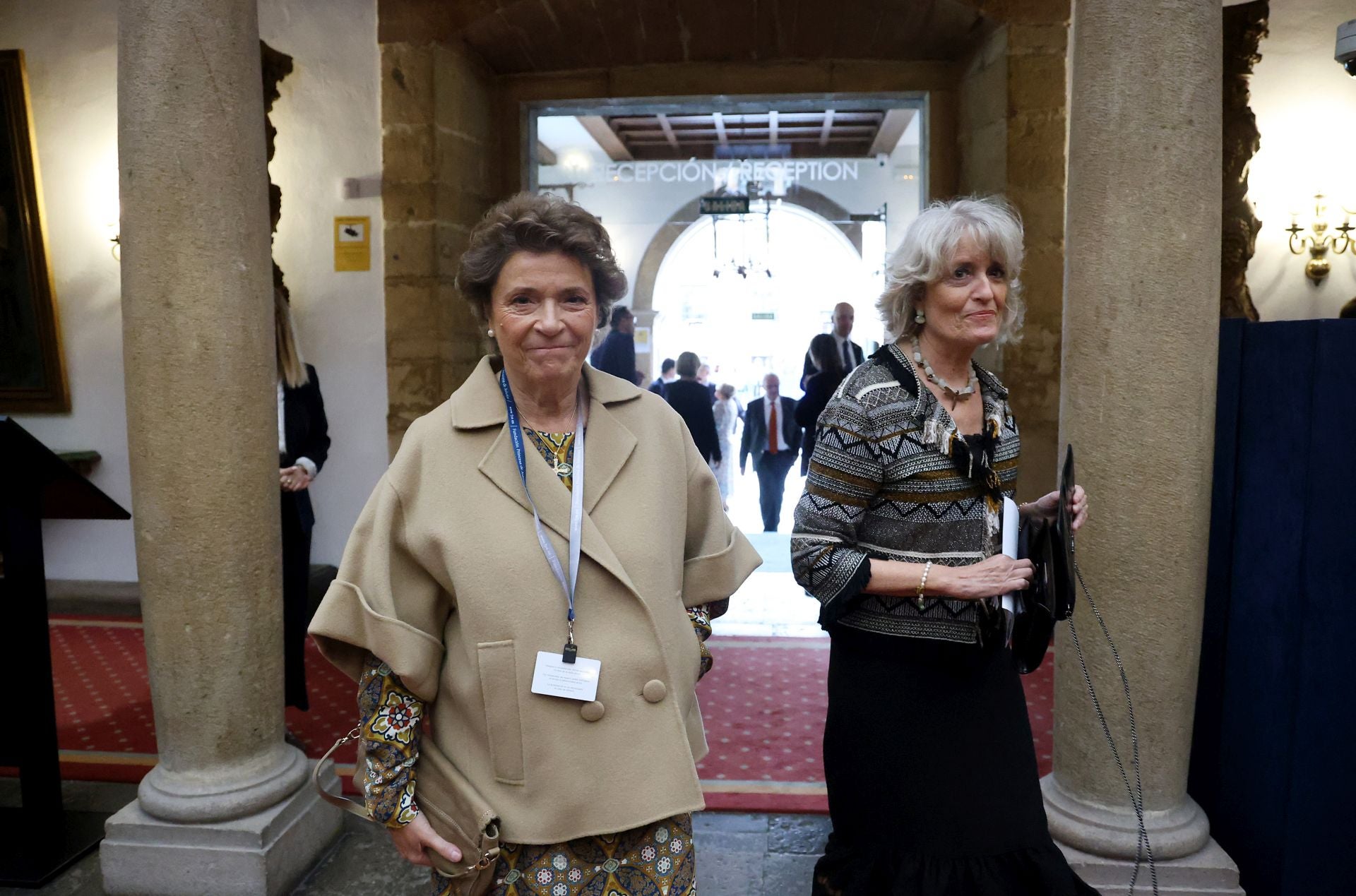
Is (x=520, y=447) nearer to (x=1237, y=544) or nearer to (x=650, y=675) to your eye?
(x=650, y=675)

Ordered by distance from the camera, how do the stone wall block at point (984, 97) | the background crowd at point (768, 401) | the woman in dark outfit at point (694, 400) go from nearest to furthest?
the stone wall block at point (984, 97)
the background crowd at point (768, 401)
the woman in dark outfit at point (694, 400)

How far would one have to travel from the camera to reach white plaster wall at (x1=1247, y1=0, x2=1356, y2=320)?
4.63 meters

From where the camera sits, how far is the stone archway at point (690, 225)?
36.6ft

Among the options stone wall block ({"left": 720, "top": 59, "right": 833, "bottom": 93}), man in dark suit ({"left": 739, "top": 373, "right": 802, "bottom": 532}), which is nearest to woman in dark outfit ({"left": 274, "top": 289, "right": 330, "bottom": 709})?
stone wall block ({"left": 720, "top": 59, "right": 833, "bottom": 93})

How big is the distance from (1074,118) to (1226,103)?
2.66 metres

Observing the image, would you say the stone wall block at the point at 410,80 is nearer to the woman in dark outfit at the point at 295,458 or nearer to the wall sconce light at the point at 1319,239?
the woman in dark outfit at the point at 295,458

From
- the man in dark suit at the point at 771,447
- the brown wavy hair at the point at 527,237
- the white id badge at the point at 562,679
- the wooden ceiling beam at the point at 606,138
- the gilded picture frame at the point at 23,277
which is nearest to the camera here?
the white id badge at the point at 562,679

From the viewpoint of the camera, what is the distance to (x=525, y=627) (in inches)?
57.2

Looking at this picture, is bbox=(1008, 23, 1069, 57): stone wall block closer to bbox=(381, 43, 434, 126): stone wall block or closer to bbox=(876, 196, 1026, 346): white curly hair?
bbox=(381, 43, 434, 126): stone wall block

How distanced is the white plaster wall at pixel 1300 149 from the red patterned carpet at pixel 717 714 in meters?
2.12

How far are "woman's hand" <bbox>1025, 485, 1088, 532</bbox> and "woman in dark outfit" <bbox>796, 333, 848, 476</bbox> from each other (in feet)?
13.3

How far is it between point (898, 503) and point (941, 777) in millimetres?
519

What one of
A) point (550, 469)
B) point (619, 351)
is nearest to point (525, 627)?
point (550, 469)

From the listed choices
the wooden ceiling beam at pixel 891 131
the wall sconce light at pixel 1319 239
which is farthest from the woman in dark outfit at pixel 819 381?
the wooden ceiling beam at pixel 891 131
